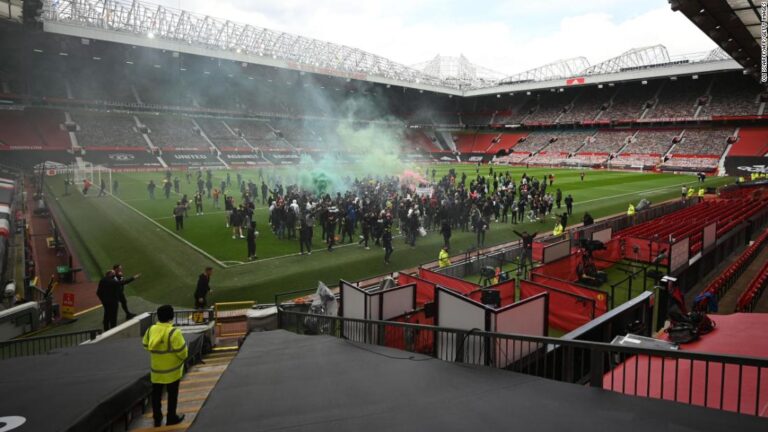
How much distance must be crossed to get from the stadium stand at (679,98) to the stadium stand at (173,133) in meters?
57.5

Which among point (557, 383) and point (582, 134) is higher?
point (582, 134)

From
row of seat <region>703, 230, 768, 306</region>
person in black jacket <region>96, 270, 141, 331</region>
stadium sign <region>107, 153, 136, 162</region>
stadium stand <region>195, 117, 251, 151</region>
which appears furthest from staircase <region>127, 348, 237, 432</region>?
stadium stand <region>195, 117, 251, 151</region>

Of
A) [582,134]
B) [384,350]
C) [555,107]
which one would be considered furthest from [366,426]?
[555,107]

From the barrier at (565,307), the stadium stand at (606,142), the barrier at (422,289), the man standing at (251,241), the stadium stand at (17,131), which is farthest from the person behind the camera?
the stadium stand at (606,142)

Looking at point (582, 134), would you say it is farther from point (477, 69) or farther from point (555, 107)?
point (477, 69)

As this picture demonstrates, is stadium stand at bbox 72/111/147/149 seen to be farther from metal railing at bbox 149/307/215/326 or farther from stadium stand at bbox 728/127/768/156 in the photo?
stadium stand at bbox 728/127/768/156

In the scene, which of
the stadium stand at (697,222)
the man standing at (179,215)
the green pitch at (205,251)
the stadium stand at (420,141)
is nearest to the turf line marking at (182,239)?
the green pitch at (205,251)

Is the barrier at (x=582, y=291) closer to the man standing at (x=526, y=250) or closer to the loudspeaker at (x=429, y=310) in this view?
the loudspeaker at (x=429, y=310)

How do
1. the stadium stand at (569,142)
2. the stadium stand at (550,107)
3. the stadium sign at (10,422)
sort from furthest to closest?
the stadium stand at (550,107), the stadium stand at (569,142), the stadium sign at (10,422)

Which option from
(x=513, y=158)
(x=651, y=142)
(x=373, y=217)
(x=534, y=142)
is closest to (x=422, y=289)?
(x=373, y=217)

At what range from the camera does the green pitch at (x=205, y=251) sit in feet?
44.4

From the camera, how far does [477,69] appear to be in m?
162

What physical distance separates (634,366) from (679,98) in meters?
68.6

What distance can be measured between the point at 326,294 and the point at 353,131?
5428 centimetres
